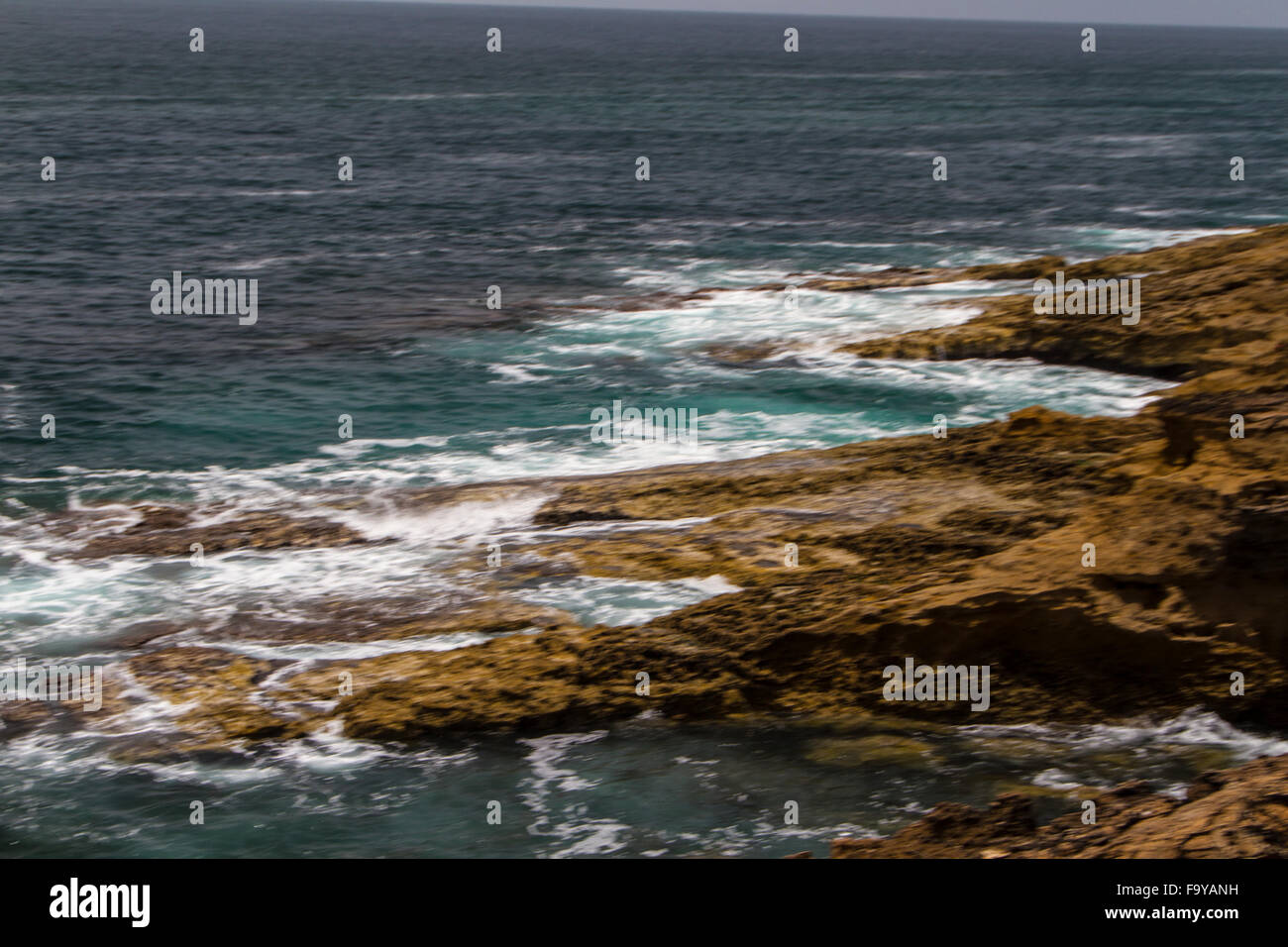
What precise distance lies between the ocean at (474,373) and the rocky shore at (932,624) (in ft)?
1.46

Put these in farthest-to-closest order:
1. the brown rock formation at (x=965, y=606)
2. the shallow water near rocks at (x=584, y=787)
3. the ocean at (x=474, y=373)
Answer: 1. the brown rock formation at (x=965, y=606)
2. the ocean at (x=474, y=373)
3. the shallow water near rocks at (x=584, y=787)

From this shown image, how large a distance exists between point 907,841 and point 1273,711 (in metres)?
5.03

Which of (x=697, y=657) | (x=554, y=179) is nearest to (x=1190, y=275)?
(x=697, y=657)

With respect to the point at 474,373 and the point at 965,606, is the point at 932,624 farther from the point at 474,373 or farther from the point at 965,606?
the point at 474,373

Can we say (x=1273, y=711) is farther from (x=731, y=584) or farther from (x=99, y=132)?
(x=99, y=132)

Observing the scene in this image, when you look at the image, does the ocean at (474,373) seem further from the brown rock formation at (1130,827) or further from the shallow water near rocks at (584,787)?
the brown rock formation at (1130,827)

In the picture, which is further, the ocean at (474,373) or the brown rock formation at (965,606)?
the brown rock formation at (965,606)

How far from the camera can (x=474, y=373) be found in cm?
3359

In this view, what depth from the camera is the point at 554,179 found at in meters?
69.4

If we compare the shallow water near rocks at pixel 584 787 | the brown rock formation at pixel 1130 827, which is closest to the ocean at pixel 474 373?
the shallow water near rocks at pixel 584 787

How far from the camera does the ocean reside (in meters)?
15.2

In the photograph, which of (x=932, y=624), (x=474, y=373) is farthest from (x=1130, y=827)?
(x=474, y=373)

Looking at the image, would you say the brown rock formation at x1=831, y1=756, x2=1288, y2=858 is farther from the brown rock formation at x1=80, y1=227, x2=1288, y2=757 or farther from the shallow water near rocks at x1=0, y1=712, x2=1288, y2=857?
the brown rock formation at x1=80, y1=227, x2=1288, y2=757

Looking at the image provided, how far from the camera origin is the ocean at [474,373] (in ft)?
49.8
